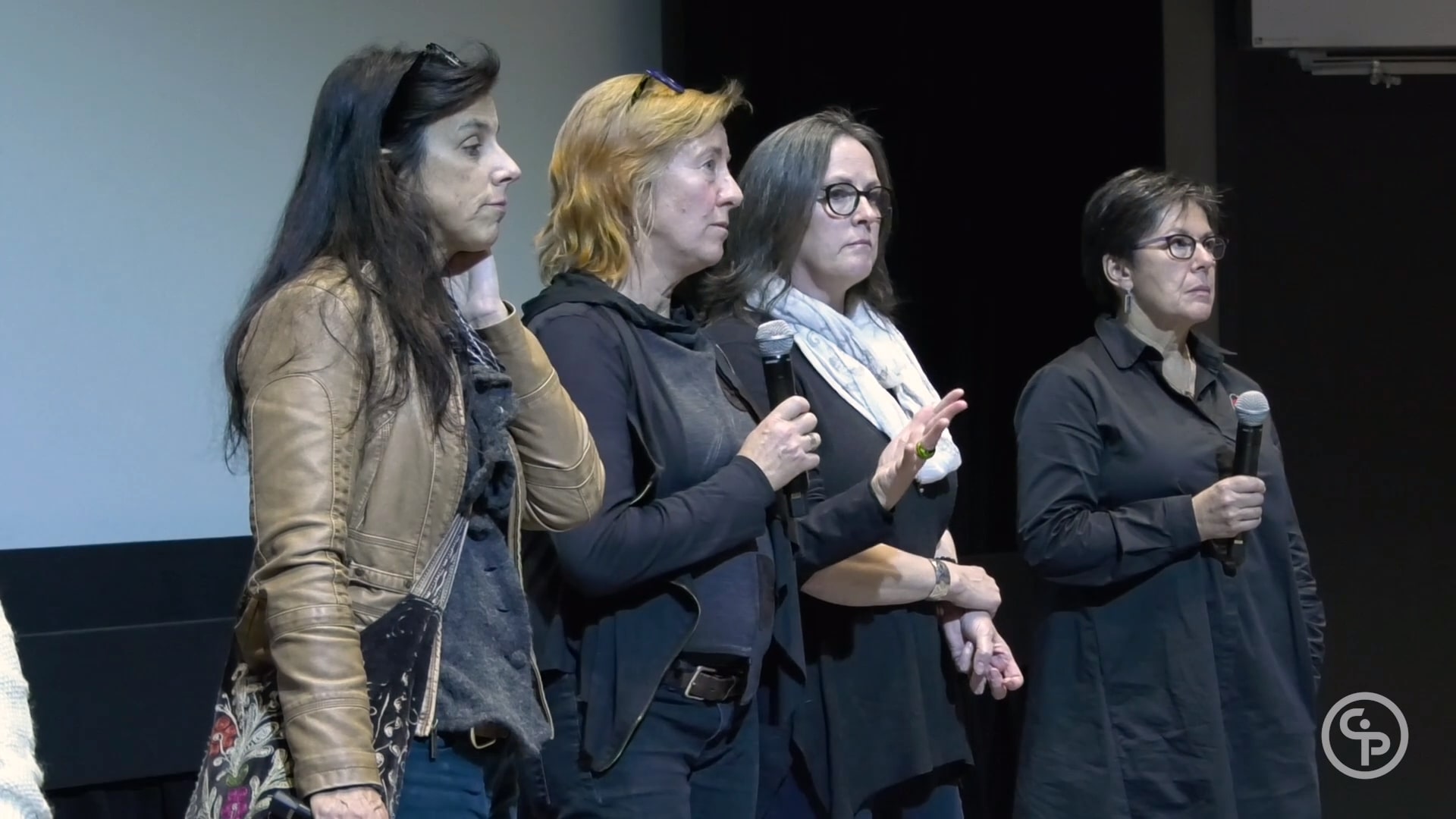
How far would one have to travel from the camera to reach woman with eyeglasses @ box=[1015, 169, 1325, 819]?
2625mm

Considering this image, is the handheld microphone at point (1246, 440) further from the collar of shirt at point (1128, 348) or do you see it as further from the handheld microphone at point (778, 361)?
the handheld microphone at point (778, 361)

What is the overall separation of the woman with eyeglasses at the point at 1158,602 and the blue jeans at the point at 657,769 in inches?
35.7

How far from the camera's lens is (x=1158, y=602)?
8.77ft

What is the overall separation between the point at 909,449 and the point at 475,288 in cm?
71

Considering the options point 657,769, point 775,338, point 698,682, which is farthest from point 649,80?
point 657,769

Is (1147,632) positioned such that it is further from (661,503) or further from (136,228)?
(136,228)

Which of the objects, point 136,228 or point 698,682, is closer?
point 698,682

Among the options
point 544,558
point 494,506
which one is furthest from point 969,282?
point 494,506

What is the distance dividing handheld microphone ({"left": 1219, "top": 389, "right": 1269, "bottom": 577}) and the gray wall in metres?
1.86

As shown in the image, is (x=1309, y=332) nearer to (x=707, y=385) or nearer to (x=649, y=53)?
(x=649, y=53)
